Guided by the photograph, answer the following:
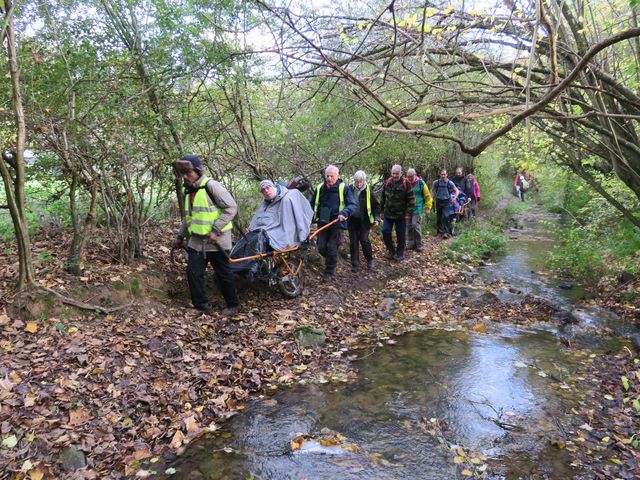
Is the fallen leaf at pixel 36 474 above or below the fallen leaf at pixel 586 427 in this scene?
above

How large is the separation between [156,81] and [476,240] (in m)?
10.4

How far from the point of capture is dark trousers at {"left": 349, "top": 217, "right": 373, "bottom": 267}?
9.20m

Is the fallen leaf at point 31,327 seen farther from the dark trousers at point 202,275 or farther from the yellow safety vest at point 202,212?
the yellow safety vest at point 202,212

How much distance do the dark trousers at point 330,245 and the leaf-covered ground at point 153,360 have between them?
2.87 ft

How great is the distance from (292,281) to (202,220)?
2.20m

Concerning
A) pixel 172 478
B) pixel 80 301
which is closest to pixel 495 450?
pixel 172 478

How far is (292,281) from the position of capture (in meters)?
7.39

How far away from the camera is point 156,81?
593cm

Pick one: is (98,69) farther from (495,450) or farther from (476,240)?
(476,240)

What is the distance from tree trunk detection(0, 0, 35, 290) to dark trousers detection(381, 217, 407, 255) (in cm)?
748

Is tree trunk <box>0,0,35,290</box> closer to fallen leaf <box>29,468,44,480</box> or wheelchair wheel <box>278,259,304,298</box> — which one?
fallen leaf <box>29,468,44,480</box>

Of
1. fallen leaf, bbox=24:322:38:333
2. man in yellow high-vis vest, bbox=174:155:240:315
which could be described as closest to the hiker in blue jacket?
man in yellow high-vis vest, bbox=174:155:240:315

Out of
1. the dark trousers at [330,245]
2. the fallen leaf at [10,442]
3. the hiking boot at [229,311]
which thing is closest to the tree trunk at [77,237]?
the hiking boot at [229,311]

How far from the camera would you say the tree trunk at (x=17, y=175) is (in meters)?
4.24
